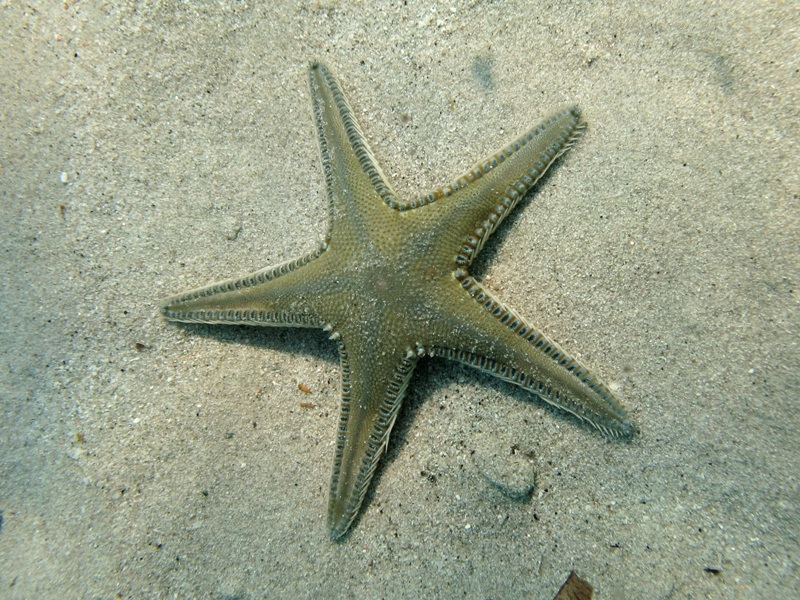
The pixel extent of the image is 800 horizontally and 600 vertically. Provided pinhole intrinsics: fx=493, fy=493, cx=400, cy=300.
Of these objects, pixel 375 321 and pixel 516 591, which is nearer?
pixel 375 321

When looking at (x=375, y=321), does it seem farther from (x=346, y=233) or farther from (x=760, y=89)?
(x=760, y=89)

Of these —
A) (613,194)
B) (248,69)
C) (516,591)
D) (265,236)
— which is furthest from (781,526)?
(248,69)

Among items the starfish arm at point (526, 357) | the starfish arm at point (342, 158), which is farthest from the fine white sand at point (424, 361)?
the starfish arm at point (526, 357)

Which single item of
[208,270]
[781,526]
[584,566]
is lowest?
[584,566]

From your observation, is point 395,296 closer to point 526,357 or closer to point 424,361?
point 424,361

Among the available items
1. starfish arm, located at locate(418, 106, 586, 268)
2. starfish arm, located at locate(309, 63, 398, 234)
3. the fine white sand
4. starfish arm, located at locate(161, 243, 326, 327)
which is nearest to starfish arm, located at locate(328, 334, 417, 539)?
the fine white sand

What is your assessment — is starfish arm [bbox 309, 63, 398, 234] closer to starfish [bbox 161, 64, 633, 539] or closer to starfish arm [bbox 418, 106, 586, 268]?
starfish [bbox 161, 64, 633, 539]

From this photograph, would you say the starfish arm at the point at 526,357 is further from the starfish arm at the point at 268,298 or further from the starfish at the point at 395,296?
the starfish arm at the point at 268,298
